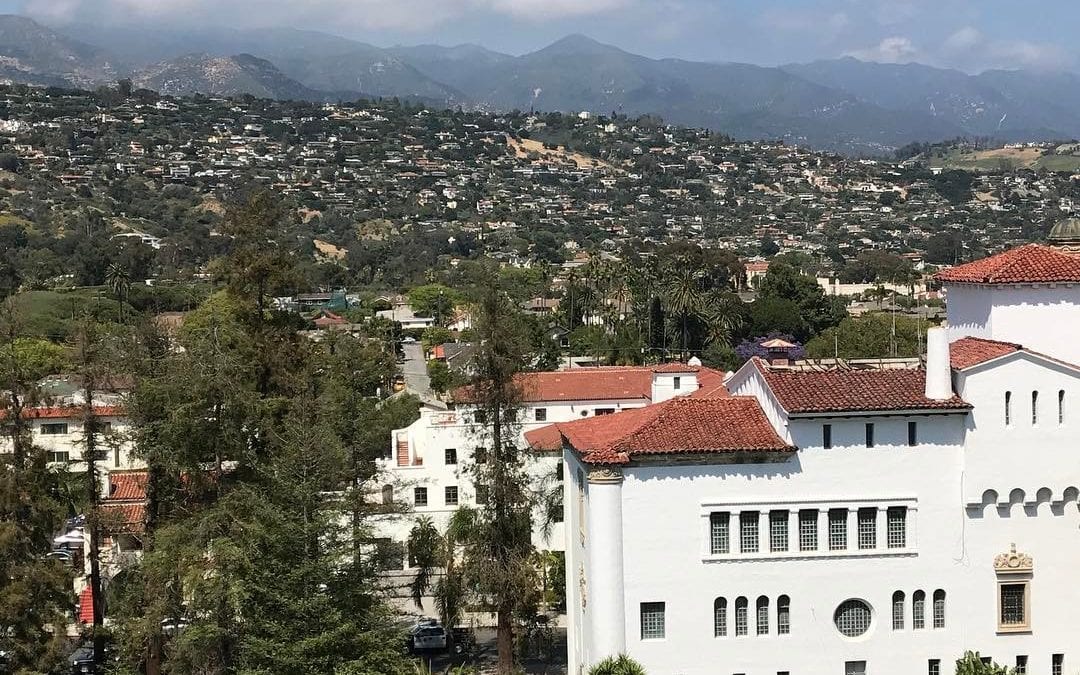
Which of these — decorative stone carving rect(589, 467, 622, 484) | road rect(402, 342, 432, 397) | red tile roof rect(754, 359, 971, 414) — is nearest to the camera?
decorative stone carving rect(589, 467, 622, 484)

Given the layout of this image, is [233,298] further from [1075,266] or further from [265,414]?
[1075,266]

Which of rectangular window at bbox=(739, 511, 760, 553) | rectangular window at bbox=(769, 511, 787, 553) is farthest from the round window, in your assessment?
rectangular window at bbox=(739, 511, 760, 553)

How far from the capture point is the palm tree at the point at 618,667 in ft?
90.6

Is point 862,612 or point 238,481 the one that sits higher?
point 238,481

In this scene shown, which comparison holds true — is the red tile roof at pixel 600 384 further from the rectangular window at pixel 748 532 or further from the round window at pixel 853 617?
the rectangular window at pixel 748 532

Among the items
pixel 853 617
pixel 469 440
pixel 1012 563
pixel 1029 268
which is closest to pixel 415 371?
pixel 469 440

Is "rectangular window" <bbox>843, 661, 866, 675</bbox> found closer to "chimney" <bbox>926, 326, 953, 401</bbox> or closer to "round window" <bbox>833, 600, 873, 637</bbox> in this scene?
"round window" <bbox>833, 600, 873, 637</bbox>

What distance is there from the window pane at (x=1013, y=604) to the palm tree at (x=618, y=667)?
8547 millimetres

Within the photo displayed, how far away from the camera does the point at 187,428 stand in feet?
99.2

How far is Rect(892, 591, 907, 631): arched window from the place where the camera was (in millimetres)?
29672

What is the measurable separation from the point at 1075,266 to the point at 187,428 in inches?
827

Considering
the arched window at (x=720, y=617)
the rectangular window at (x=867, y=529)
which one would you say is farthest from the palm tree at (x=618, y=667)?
the rectangular window at (x=867, y=529)

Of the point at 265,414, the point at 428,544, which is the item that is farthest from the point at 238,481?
the point at 428,544

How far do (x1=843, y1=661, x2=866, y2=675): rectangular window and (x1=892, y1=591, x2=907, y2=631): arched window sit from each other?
3.54ft
